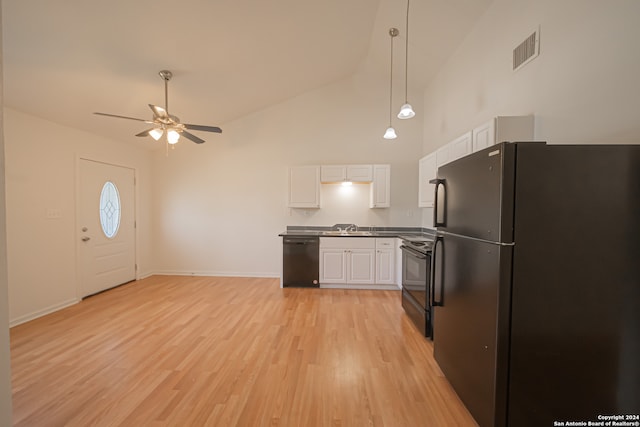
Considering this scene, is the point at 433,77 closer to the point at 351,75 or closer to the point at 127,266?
the point at 351,75

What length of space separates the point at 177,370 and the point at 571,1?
4.21 metres

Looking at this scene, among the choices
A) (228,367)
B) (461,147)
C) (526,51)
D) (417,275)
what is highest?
(526,51)

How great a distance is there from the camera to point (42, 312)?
3238 mm

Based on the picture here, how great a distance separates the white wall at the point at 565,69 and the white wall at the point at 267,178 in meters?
1.96

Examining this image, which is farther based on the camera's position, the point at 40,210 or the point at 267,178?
the point at 267,178

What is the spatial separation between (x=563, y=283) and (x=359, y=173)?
3.47m

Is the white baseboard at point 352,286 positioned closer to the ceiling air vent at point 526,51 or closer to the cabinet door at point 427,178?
the cabinet door at point 427,178

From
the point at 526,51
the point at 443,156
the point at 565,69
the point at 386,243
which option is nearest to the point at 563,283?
the point at 565,69

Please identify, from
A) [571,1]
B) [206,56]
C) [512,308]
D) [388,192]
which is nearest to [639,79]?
[571,1]

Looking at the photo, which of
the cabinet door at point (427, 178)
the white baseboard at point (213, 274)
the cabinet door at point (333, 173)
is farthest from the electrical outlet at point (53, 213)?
the cabinet door at point (427, 178)

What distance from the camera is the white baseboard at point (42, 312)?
297 centimetres

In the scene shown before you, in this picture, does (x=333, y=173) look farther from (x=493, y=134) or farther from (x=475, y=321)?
(x=475, y=321)

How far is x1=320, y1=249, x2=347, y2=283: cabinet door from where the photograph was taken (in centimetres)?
431

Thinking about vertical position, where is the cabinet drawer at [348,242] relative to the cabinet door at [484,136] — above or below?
below
